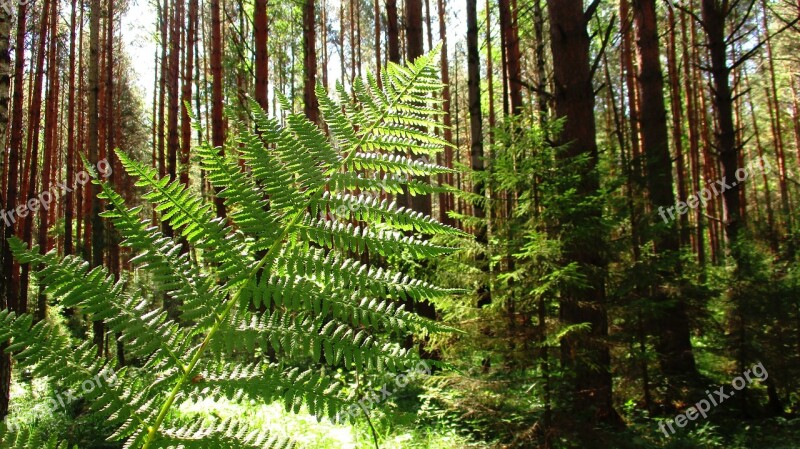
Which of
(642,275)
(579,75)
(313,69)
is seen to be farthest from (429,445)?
(313,69)

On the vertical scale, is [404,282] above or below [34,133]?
below

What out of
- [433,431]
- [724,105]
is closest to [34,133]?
[433,431]

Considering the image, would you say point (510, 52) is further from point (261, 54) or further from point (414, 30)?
point (261, 54)

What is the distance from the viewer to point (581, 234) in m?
4.83

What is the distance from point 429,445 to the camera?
6.31m

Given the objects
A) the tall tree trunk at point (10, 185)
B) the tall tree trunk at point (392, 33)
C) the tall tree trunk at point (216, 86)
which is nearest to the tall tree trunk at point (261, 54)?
the tall tree trunk at point (216, 86)

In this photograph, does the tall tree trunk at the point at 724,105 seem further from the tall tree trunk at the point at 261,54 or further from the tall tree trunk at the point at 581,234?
the tall tree trunk at the point at 261,54

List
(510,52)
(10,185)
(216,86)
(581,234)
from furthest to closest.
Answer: (510,52), (216,86), (10,185), (581,234)

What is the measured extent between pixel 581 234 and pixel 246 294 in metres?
4.49

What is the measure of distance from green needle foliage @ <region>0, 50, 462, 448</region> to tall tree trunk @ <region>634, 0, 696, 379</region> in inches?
262

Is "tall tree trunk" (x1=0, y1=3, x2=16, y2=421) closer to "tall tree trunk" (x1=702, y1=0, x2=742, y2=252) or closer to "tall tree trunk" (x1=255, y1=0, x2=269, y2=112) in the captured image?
"tall tree trunk" (x1=255, y1=0, x2=269, y2=112)

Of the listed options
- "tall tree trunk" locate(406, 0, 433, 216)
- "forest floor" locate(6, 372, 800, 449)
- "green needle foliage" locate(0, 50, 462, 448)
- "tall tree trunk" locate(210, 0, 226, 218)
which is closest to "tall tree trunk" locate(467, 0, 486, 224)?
"tall tree trunk" locate(406, 0, 433, 216)

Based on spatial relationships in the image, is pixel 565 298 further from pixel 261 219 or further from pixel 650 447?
pixel 261 219

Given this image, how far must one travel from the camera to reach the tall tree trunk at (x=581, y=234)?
487 cm
